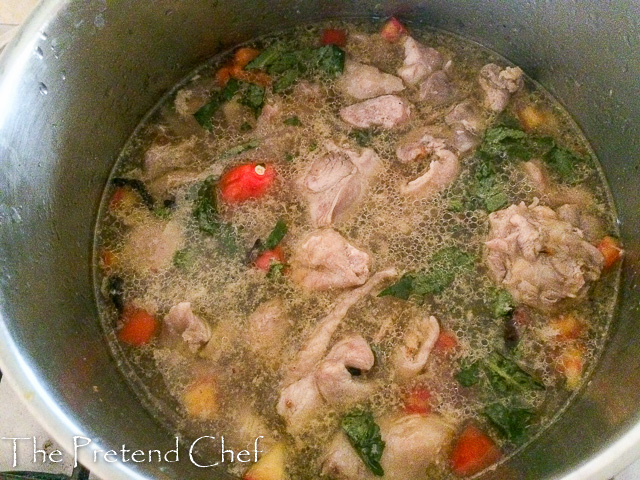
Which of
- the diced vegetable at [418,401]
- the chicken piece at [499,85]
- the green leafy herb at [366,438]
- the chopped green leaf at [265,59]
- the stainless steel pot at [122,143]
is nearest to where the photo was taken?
the stainless steel pot at [122,143]

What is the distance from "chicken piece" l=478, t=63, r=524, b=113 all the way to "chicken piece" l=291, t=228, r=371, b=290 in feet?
3.11

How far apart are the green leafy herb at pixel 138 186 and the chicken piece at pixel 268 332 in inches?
28.1

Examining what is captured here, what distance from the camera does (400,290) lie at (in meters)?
2.32

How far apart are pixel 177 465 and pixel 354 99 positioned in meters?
1.72

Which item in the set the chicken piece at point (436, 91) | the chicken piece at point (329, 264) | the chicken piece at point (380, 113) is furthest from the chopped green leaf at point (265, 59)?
the chicken piece at point (329, 264)

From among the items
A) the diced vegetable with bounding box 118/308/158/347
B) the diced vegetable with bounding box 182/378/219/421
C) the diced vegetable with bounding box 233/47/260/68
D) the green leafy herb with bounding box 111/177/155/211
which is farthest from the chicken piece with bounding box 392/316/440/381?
the diced vegetable with bounding box 233/47/260/68

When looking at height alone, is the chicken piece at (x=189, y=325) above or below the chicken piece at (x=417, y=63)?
below

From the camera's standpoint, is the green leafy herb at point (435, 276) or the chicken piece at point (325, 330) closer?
the chicken piece at point (325, 330)

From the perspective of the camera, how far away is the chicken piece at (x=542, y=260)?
7.23 feet

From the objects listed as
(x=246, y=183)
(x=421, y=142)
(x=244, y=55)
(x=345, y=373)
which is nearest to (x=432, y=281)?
(x=345, y=373)

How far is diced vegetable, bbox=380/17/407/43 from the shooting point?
9.39 ft

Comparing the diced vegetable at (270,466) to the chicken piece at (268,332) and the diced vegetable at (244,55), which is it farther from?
the diced vegetable at (244,55)

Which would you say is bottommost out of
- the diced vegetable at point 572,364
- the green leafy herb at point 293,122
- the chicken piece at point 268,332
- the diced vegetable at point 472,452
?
the diced vegetable at point 472,452

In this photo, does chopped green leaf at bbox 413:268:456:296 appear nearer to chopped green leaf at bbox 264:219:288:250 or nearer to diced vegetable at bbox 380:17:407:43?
chopped green leaf at bbox 264:219:288:250
